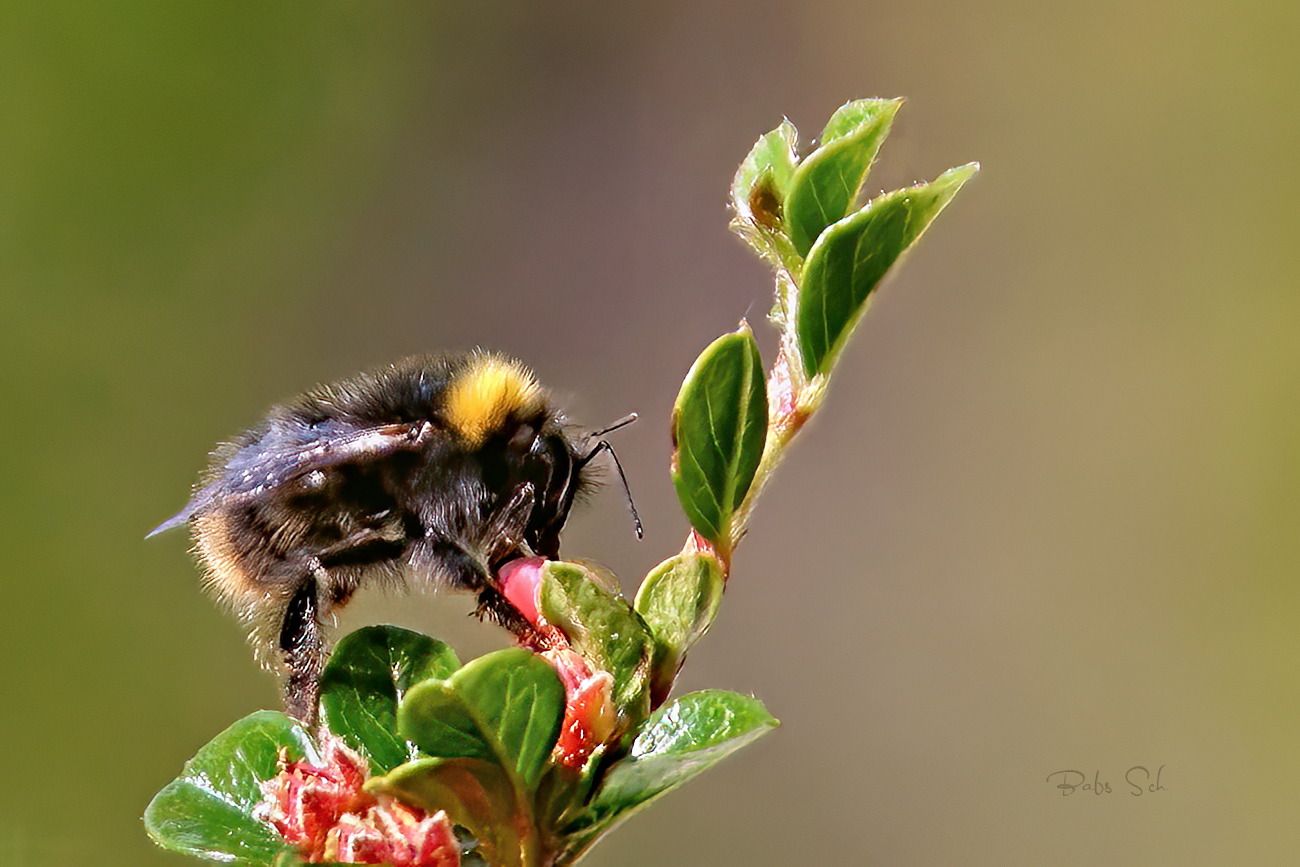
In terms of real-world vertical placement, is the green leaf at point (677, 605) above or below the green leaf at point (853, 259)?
below

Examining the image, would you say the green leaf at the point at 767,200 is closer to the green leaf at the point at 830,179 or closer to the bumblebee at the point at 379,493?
the green leaf at the point at 830,179

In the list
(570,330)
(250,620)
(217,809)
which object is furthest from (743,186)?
(570,330)

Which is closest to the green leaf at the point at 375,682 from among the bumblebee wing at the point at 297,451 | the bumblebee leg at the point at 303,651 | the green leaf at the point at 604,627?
the bumblebee leg at the point at 303,651

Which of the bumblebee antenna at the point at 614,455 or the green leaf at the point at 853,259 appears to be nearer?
the green leaf at the point at 853,259

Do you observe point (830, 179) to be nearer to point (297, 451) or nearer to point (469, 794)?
point (469, 794)

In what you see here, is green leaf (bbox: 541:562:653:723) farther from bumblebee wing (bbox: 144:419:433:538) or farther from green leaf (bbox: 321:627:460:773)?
bumblebee wing (bbox: 144:419:433:538)

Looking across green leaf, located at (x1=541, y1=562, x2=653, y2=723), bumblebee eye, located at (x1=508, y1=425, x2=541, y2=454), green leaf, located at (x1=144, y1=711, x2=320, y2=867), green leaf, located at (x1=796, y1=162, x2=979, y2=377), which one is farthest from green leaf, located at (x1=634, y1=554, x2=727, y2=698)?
bumblebee eye, located at (x1=508, y1=425, x2=541, y2=454)
